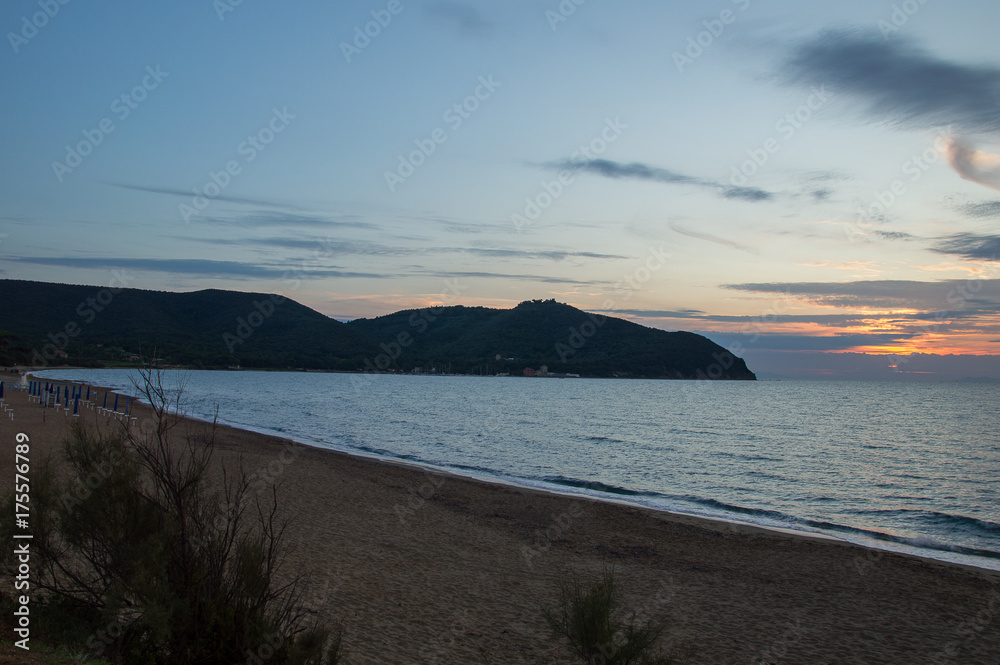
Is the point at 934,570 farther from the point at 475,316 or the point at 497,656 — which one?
the point at 475,316

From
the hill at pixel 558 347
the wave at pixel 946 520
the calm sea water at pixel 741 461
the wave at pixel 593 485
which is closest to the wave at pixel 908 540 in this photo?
the calm sea water at pixel 741 461

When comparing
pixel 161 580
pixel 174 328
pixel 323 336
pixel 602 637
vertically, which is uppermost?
pixel 323 336

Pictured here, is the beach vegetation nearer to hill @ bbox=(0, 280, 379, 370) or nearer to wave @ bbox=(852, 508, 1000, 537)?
wave @ bbox=(852, 508, 1000, 537)

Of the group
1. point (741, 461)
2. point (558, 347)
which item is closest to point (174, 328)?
point (558, 347)

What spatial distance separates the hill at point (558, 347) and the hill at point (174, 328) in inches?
570

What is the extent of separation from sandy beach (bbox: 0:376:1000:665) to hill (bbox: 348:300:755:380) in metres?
120

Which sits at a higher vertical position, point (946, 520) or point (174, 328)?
point (174, 328)

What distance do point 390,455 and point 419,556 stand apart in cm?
1567

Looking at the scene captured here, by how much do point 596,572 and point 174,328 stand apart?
120094mm

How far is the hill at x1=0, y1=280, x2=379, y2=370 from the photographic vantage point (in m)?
99.6

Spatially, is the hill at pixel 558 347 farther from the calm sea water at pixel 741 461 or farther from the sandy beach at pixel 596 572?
the sandy beach at pixel 596 572

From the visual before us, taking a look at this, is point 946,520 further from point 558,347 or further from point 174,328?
point 174,328

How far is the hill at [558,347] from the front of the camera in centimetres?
13325

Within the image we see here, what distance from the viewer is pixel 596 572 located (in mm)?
9281
